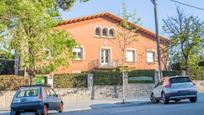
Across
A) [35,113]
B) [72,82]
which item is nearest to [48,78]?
[72,82]

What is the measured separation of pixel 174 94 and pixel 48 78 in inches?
500

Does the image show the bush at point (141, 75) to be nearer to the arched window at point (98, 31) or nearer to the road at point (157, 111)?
the arched window at point (98, 31)

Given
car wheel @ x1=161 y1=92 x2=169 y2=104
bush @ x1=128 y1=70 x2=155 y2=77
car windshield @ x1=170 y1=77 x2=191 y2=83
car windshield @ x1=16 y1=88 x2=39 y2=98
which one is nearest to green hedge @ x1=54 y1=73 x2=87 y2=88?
bush @ x1=128 y1=70 x2=155 y2=77

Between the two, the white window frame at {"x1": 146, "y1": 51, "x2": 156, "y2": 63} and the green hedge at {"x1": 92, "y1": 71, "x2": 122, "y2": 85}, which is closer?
the green hedge at {"x1": 92, "y1": 71, "x2": 122, "y2": 85}

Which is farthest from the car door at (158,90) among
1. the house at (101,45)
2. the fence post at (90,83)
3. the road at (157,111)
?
the house at (101,45)

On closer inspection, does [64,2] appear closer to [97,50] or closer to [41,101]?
[41,101]

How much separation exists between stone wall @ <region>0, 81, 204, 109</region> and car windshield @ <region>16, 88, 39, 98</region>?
11084 mm

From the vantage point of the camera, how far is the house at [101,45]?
5711cm

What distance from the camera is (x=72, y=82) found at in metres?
39.0

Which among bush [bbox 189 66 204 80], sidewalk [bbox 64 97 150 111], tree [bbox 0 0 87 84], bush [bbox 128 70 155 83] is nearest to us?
sidewalk [bbox 64 97 150 111]

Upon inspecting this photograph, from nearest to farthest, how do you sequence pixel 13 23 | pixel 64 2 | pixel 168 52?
pixel 13 23, pixel 64 2, pixel 168 52

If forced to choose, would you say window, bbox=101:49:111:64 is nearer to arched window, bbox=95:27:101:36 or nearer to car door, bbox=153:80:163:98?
arched window, bbox=95:27:101:36

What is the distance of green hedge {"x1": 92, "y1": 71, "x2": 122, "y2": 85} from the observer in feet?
133

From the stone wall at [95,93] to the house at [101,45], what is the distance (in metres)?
14.7
